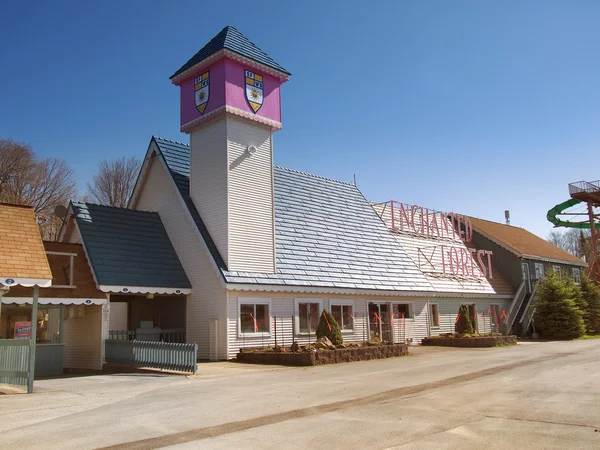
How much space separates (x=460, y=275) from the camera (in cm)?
3681

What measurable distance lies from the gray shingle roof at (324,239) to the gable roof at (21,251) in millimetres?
7755

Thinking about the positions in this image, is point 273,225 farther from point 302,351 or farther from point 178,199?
point 302,351

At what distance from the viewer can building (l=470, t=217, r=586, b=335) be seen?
39.1m

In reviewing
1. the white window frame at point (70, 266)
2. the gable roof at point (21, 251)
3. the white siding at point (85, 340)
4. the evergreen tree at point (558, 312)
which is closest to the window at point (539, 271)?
the evergreen tree at point (558, 312)

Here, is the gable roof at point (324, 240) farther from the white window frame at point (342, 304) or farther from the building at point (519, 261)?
the building at point (519, 261)

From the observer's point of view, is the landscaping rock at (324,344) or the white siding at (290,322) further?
the white siding at (290,322)

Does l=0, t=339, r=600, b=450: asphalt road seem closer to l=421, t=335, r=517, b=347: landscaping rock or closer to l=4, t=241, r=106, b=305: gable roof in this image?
l=4, t=241, r=106, b=305: gable roof

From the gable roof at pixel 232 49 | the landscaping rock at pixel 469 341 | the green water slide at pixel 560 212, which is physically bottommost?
the landscaping rock at pixel 469 341

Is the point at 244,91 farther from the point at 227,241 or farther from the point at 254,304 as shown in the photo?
the point at 254,304

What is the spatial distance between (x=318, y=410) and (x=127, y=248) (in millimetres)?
14307

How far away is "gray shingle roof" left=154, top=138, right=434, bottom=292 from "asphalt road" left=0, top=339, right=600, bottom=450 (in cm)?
812

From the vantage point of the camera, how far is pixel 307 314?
82.5 feet

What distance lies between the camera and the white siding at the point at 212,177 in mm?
23125

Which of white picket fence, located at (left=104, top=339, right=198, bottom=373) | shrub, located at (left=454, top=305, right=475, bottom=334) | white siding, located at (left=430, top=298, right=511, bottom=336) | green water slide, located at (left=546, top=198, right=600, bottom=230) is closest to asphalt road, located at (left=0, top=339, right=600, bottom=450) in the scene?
white picket fence, located at (left=104, top=339, right=198, bottom=373)
